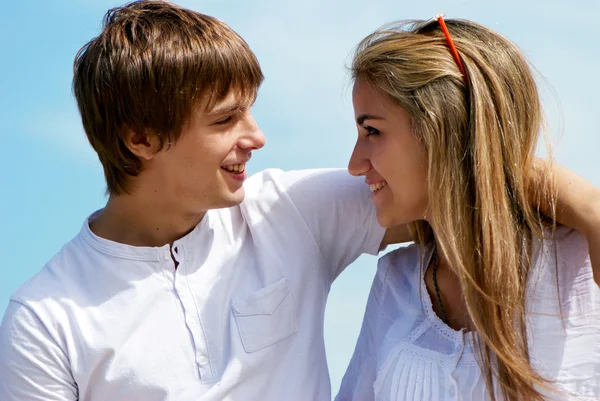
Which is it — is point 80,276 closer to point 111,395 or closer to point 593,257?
point 111,395

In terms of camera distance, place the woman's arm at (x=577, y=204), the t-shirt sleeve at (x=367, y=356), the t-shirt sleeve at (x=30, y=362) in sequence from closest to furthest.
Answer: the woman's arm at (x=577, y=204)
the t-shirt sleeve at (x=30, y=362)
the t-shirt sleeve at (x=367, y=356)

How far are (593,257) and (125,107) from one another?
5.47ft

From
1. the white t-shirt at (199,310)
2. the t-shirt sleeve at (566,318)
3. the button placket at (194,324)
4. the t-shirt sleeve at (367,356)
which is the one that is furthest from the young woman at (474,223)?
the button placket at (194,324)

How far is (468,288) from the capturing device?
99.0 inches

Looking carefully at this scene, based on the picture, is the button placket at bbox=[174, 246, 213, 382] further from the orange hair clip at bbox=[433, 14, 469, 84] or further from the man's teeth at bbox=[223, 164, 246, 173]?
the orange hair clip at bbox=[433, 14, 469, 84]

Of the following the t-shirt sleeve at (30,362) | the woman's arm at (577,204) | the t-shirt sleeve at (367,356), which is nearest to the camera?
the woman's arm at (577,204)

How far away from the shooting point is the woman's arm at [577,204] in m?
2.38

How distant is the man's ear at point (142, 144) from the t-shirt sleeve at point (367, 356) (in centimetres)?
94

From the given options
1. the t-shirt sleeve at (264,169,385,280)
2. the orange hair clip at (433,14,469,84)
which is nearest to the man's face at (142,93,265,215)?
the t-shirt sleeve at (264,169,385,280)

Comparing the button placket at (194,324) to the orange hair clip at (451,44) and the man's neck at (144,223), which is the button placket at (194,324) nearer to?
the man's neck at (144,223)

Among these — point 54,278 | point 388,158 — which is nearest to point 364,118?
point 388,158

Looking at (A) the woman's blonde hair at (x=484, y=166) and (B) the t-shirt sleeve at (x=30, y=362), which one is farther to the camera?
(B) the t-shirt sleeve at (x=30, y=362)

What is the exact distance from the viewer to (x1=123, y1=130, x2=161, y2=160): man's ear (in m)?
2.87

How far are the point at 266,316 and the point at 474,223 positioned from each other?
78 cm
